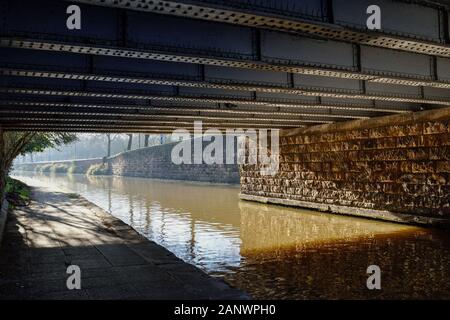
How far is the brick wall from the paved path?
93.4ft

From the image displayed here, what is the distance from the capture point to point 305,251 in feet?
34.3

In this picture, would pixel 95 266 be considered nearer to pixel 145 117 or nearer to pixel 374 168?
pixel 145 117

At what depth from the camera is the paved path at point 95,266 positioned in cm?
607

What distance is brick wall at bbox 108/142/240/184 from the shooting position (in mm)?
41691

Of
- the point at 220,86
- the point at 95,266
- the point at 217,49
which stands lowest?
the point at 95,266

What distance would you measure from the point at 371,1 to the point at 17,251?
8.78 m

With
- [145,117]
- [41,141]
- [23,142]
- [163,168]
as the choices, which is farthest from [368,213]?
[163,168]

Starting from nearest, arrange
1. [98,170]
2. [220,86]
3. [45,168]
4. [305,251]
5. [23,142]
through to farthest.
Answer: [220,86] < [305,251] < [23,142] < [98,170] < [45,168]

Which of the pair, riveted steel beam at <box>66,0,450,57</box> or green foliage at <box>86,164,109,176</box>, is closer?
riveted steel beam at <box>66,0,450,57</box>

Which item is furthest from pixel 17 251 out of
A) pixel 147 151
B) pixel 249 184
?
pixel 147 151

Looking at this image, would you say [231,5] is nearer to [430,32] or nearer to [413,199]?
[430,32]

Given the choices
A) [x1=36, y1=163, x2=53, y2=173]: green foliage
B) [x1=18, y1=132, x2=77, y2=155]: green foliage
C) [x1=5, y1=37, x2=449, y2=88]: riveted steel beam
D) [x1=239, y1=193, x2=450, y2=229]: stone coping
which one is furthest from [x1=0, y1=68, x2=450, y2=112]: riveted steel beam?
[x1=36, y1=163, x2=53, y2=173]: green foliage

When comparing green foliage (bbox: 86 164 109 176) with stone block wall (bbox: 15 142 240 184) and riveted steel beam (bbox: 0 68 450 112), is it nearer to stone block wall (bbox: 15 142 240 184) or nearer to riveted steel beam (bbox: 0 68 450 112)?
stone block wall (bbox: 15 142 240 184)

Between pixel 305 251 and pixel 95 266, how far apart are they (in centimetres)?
522
